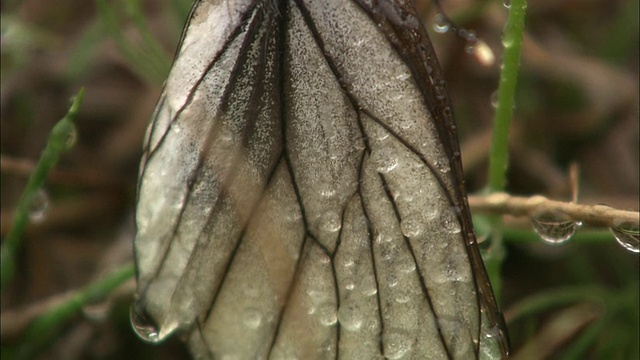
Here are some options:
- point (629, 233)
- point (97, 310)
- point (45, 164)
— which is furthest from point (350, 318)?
point (97, 310)

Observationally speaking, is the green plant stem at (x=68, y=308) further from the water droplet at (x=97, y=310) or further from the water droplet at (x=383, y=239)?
the water droplet at (x=383, y=239)

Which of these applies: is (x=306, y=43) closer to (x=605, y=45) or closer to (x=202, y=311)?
(x=202, y=311)

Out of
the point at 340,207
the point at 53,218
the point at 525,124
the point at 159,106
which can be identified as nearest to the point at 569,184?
the point at 525,124

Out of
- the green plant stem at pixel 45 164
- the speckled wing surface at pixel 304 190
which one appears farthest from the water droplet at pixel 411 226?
the green plant stem at pixel 45 164

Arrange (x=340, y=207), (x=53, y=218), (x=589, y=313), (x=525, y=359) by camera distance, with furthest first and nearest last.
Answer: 1. (x=53, y=218)
2. (x=589, y=313)
3. (x=525, y=359)
4. (x=340, y=207)

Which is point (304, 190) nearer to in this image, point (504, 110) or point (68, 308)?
point (504, 110)

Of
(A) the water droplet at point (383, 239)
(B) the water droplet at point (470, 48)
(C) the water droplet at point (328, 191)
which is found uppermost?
(C) the water droplet at point (328, 191)

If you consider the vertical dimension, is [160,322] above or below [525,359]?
above

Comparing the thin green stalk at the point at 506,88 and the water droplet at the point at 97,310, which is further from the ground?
the thin green stalk at the point at 506,88
